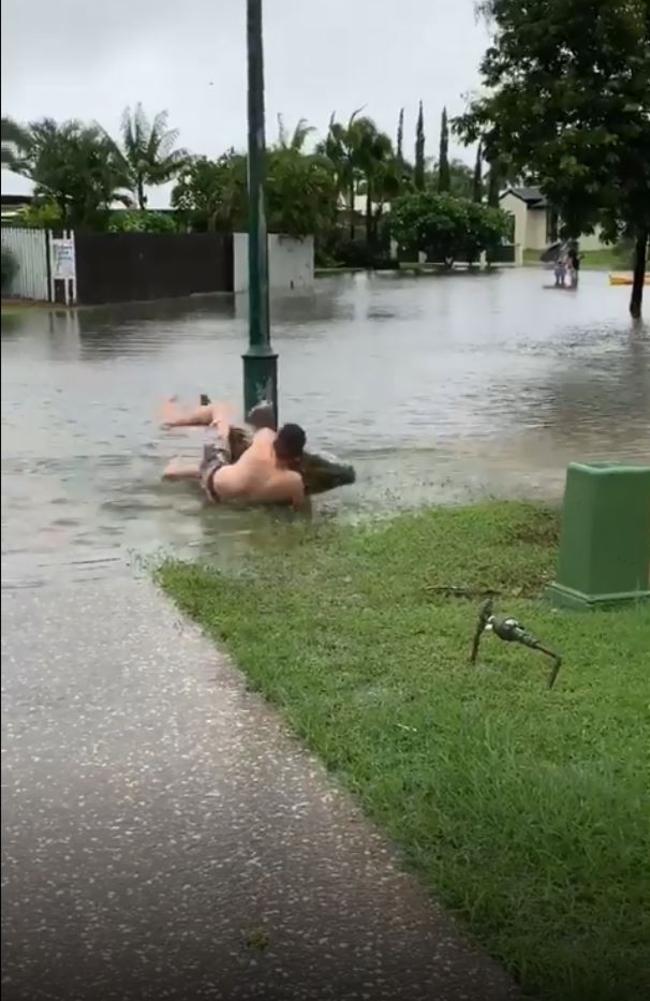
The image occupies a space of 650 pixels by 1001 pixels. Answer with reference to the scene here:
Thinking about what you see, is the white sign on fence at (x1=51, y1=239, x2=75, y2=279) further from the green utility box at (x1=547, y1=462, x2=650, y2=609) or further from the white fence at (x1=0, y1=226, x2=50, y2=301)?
the green utility box at (x1=547, y1=462, x2=650, y2=609)

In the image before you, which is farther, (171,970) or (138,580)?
(138,580)

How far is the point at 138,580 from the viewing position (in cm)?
228

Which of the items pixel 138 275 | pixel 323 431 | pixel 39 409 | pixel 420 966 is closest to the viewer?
pixel 39 409

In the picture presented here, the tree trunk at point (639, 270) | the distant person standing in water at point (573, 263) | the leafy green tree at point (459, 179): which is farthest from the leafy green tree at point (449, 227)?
the tree trunk at point (639, 270)

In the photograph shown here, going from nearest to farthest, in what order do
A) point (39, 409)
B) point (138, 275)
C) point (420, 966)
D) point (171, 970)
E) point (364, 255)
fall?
point (39, 409) < point (171, 970) < point (420, 966) < point (138, 275) < point (364, 255)

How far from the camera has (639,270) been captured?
2441mm

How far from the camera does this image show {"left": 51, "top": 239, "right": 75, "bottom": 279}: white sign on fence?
54.8 inches

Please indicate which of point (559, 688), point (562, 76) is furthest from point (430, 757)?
point (562, 76)

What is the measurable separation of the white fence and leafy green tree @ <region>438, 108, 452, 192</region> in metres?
0.99

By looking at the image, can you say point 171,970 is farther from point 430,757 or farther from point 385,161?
point 385,161

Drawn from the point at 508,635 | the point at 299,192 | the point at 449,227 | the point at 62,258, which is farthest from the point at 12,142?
the point at 508,635

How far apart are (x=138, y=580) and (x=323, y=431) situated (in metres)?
0.66

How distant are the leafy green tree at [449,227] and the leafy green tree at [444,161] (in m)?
0.03

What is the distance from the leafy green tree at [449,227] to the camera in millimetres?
2201
